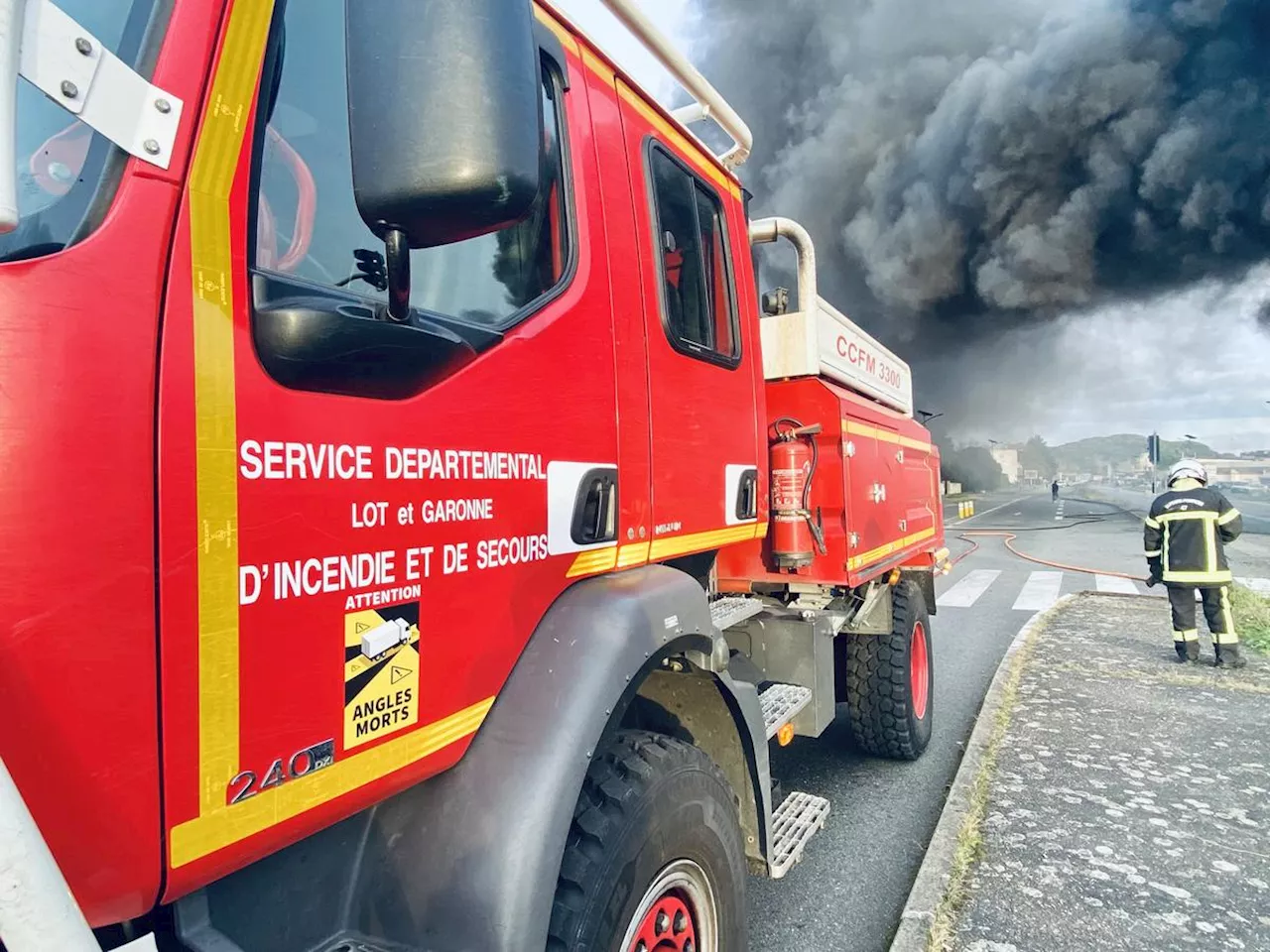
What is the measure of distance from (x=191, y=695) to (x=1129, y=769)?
4.59m

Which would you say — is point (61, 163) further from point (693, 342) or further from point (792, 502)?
point (792, 502)

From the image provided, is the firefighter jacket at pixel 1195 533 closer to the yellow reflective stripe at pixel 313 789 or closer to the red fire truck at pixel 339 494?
the red fire truck at pixel 339 494

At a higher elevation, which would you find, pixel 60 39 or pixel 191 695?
pixel 60 39

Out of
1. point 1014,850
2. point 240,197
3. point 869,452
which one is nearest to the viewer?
point 240,197

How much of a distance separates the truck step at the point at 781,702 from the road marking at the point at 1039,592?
6.92 metres

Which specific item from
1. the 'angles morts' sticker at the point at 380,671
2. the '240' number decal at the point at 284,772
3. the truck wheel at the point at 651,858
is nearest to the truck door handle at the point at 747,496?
the truck wheel at the point at 651,858

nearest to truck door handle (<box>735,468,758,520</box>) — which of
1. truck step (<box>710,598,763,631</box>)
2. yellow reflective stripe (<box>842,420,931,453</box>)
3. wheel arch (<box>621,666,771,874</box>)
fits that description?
truck step (<box>710,598,763,631</box>)

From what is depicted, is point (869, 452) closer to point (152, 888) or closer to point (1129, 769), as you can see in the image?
point (1129, 769)

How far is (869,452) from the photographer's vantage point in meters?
3.86

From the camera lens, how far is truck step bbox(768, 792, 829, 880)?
2.49 metres

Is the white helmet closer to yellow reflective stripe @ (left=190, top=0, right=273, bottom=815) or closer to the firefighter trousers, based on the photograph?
the firefighter trousers

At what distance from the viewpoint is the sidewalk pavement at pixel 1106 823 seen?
9.19 ft

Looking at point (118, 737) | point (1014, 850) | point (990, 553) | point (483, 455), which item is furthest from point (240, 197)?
point (990, 553)

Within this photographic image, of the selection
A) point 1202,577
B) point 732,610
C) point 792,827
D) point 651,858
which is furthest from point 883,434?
point 1202,577
